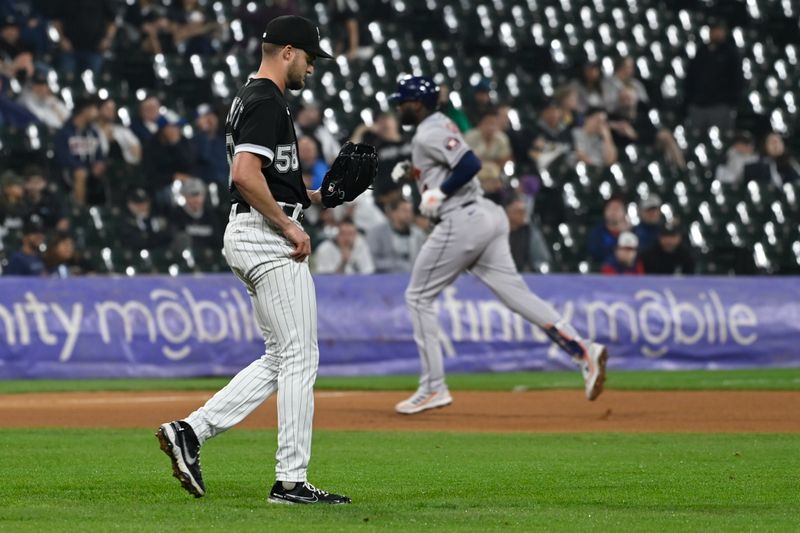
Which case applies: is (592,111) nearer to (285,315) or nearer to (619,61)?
(619,61)

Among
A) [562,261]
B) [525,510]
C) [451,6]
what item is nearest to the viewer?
[525,510]

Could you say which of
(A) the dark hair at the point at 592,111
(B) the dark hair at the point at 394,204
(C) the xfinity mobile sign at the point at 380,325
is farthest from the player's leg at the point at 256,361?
(A) the dark hair at the point at 592,111

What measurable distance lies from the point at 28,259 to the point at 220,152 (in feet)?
10.7

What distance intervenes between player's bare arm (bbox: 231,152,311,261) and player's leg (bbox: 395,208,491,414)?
16.1 feet

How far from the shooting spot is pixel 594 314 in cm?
1647

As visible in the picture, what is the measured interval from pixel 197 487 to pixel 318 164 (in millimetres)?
11762

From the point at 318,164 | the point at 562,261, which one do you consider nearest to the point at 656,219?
the point at 562,261

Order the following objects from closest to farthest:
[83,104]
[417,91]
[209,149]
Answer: [417,91], [83,104], [209,149]

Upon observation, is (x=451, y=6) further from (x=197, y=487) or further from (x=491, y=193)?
(x=197, y=487)

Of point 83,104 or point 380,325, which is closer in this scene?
point 380,325

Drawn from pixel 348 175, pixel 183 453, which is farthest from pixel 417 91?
pixel 183 453

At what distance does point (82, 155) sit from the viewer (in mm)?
17000

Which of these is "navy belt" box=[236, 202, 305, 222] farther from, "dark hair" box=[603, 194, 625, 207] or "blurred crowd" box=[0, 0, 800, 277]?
"dark hair" box=[603, 194, 625, 207]

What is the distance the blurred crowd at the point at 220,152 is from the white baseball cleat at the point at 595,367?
621cm
